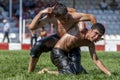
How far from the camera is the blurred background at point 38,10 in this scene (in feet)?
85.1

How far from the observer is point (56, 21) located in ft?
24.7

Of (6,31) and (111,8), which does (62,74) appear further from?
(111,8)

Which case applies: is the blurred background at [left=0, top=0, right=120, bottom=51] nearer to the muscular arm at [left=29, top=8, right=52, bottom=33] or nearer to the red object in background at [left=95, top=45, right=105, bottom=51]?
the red object in background at [left=95, top=45, right=105, bottom=51]

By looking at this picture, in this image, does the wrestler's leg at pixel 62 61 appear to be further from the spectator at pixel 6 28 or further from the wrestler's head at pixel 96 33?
the spectator at pixel 6 28

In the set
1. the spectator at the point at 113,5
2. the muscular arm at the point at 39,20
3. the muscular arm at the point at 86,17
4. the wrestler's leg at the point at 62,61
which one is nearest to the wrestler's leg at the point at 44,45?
the wrestler's leg at the point at 62,61

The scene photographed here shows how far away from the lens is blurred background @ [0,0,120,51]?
2595 cm

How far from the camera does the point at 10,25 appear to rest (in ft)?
91.5

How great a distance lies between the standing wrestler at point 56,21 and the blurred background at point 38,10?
54.7 ft

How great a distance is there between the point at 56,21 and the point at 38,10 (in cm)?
2103

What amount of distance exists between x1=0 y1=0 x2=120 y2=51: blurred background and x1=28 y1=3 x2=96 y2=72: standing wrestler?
16678 mm

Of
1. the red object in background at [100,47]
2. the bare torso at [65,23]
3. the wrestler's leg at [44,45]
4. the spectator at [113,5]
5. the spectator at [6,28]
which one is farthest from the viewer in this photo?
the spectator at [113,5]

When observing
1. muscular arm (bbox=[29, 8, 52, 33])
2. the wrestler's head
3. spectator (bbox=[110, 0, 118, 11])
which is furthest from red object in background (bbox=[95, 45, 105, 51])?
the wrestler's head

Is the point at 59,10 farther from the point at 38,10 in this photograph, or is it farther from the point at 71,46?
the point at 38,10

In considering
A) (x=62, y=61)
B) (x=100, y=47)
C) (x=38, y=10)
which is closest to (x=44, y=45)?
(x=62, y=61)
